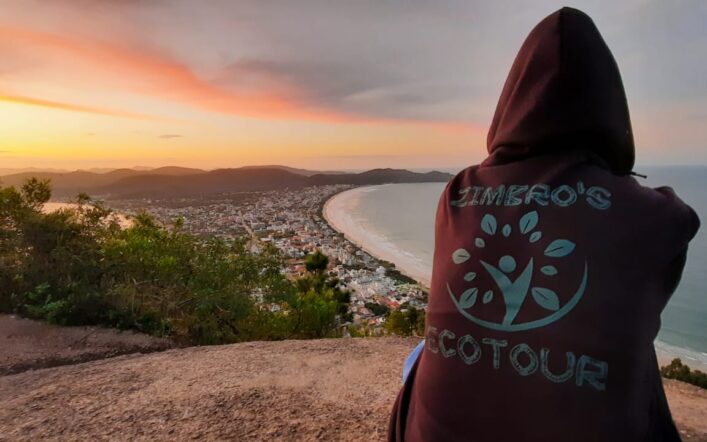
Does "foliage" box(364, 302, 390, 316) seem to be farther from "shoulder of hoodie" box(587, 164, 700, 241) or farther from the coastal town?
"shoulder of hoodie" box(587, 164, 700, 241)

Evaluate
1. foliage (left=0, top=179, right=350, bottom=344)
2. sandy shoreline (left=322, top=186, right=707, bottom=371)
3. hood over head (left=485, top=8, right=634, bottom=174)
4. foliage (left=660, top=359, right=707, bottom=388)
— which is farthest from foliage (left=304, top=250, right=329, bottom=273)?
hood over head (left=485, top=8, right=634, bottom=174)

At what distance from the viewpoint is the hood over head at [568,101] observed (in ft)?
4.65

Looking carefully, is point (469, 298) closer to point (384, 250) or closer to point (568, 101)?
point (568, 101)

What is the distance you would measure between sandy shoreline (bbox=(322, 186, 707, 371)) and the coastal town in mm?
711

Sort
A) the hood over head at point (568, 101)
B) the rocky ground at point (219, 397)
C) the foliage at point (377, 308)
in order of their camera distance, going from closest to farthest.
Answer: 1. the hood over head at point (568, 101)
2. the rocky ground at point (219, 397)
3. the foliage at point (377, 308)

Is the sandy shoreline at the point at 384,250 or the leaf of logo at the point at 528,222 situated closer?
the leaf of logo at the point at 528,222

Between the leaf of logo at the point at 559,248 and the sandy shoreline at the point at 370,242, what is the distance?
16.1 m

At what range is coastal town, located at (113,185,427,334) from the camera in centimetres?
962

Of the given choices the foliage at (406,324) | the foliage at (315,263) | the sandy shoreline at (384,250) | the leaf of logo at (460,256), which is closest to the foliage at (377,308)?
the foliage at (315,263)

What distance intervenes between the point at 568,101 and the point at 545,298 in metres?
0.62

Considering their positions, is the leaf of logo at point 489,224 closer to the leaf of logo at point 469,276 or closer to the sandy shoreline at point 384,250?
the leaf of logo at point 469,276

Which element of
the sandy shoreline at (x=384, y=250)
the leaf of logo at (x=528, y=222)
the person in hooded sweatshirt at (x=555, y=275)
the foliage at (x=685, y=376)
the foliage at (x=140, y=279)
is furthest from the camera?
the sandy shoreline at (x=384, y=250)

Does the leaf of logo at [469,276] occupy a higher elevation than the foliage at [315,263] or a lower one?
higher

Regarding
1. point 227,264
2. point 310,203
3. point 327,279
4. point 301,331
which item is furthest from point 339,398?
point 310,203
